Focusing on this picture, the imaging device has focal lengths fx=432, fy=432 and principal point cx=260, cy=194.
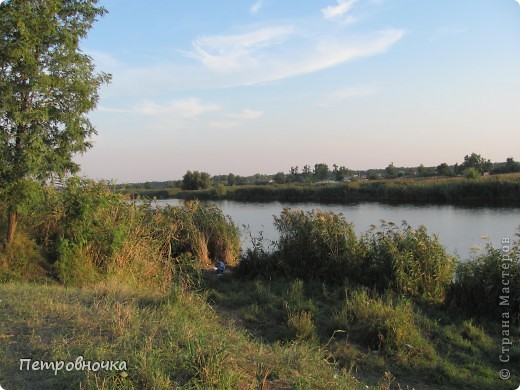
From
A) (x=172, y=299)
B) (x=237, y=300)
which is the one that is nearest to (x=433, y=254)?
(x=237, y=300)

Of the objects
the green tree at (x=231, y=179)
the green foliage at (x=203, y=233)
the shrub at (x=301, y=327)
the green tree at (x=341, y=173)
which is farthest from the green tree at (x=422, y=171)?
the shrub at (x=301, y=327)

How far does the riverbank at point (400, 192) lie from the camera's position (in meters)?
35.0

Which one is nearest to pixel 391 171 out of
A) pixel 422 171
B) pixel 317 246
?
pixel 422 171

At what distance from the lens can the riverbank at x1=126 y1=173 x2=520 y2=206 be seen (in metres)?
35.0

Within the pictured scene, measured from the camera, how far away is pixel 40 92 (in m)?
7.15

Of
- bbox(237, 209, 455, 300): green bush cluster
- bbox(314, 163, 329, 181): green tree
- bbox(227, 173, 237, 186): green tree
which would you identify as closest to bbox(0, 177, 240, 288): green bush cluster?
bbox(237, 209, 455, 300): green bush cluster

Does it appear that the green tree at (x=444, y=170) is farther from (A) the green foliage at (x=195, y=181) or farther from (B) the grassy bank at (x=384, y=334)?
(B) the grassy bank at (x=384, y=334)

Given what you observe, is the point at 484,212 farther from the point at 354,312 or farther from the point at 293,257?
the point at 354,312

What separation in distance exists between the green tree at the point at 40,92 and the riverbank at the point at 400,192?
2136 centimetres

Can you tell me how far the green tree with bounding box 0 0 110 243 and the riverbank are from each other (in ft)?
70.1

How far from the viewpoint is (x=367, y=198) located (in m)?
44.2

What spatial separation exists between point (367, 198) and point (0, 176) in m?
40.2

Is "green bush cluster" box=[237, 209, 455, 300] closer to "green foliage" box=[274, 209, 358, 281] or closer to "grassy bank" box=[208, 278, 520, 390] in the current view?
"green foliage" box=[274, 209, 358, 281]

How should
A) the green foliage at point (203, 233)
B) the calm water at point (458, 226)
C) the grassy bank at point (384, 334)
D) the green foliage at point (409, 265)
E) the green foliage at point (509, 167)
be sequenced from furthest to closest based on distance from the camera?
the green foliage at point (509, 167)
the calm water at point (458, 226)
the green foliage at point (203, 233)
the green foliage at point (409, 265)
the grassy bank at point (384, 334)
